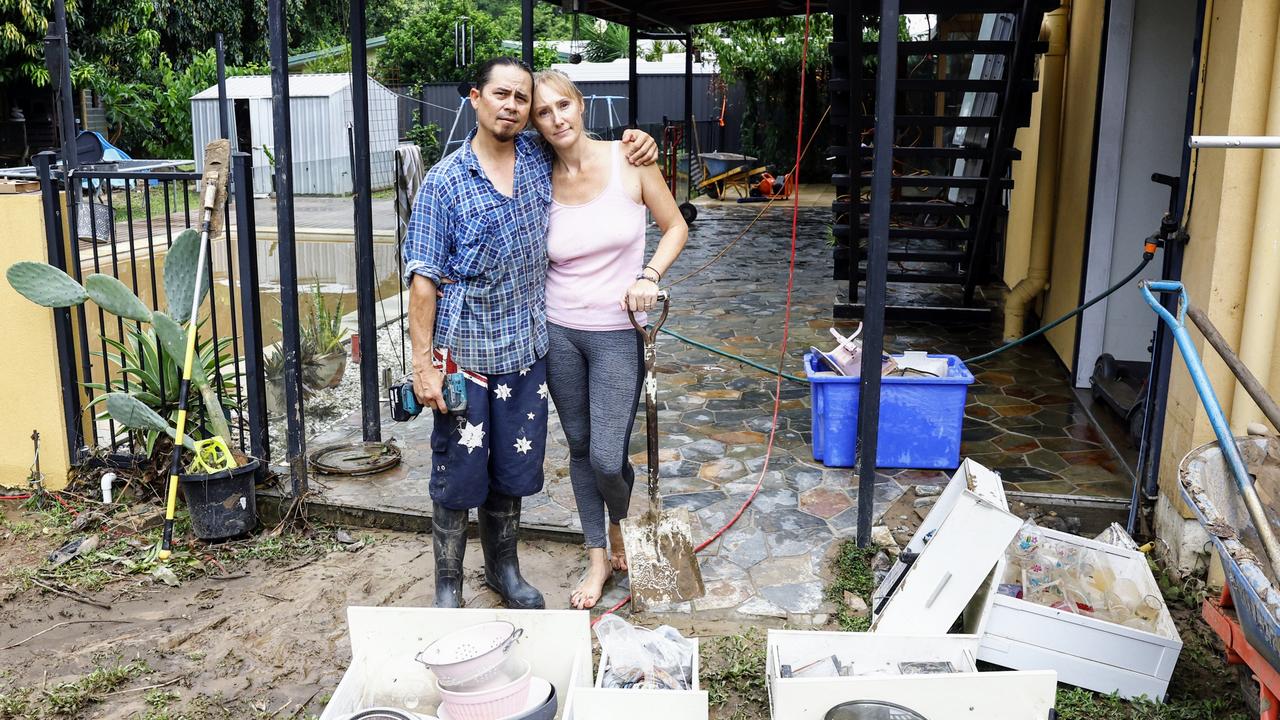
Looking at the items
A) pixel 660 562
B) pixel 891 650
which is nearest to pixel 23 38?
pixel 660 562

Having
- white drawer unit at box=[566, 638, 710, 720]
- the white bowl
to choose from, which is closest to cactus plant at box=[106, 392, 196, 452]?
the white bowl

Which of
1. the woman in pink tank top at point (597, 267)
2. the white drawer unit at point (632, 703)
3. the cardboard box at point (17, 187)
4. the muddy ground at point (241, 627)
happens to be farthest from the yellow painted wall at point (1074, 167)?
the cardboard box at point (17, 187)

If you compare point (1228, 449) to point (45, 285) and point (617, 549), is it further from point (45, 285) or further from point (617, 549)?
point (45, 285)

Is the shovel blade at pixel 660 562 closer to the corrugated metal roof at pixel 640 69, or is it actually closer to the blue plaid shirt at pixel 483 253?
the blue plaid shirt at pixel 483 253

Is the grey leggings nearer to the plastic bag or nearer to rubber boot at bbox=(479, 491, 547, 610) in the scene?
rubber boot at bbox=(479, 491, 547, 610)

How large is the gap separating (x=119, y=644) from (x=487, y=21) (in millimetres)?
23921

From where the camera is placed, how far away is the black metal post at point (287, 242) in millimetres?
4238

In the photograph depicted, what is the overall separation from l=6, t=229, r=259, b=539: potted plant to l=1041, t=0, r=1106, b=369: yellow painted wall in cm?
462

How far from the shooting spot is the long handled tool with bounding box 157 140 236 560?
426 centimetres

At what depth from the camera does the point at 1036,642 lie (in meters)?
3.12

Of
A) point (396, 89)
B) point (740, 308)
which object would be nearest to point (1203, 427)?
point (740, 308)

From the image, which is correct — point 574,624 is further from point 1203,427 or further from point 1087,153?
point 1087,153

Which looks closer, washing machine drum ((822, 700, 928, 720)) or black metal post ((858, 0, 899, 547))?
washing machine drum ((822, 700, 928, 720))

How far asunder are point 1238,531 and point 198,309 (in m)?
3.77
